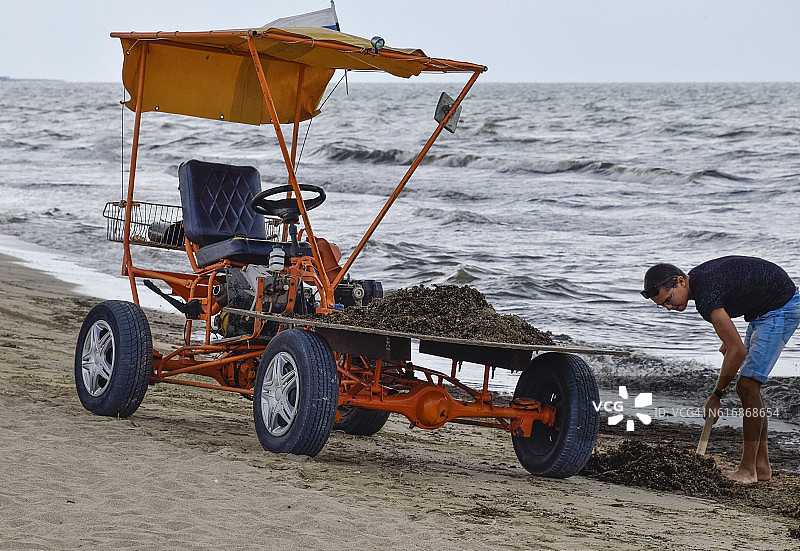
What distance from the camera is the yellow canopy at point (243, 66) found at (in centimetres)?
657

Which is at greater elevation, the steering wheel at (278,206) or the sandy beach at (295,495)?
the steering wheel at (278,206)

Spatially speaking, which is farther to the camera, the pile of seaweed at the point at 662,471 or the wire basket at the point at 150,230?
the wire basket at the point at 150,230

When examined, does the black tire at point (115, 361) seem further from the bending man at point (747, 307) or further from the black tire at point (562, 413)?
the bending man at point (747, 307)

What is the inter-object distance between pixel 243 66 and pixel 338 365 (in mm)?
2767

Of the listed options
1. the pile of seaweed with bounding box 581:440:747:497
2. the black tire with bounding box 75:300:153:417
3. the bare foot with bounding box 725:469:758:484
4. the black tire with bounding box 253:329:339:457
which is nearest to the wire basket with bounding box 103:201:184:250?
the black tire with bounding box 75:300:153:417

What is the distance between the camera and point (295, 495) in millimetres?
5281

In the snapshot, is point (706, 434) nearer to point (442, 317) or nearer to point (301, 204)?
point (442, 317)

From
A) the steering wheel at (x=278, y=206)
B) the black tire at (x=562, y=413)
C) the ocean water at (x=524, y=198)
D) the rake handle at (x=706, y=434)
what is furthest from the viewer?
the ocean water at (x=524, y=198)

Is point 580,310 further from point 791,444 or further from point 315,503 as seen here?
point 315,503

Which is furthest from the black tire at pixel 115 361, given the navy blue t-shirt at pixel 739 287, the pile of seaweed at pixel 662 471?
the navy blue t-shirt at pixel 739 287

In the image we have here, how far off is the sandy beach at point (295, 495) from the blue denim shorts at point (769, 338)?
2.38ft

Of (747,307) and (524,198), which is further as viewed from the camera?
(524,198)

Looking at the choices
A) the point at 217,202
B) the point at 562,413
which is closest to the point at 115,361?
the point at 217,202

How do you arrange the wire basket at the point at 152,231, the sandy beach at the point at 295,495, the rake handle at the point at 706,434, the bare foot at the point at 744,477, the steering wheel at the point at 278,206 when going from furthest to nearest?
1. the wire basket at the point at 152,231
2. the steering wheel at the point at 278,206
3. the rake handle at the point at 706,434
4. the bare foot at the point at 744,477
5. the sandy beach at the point at 295,495
